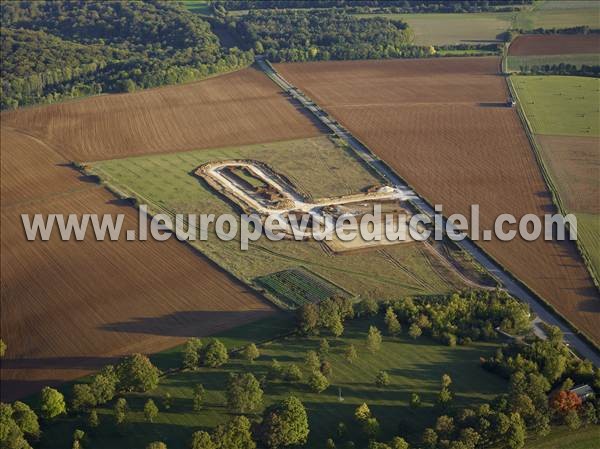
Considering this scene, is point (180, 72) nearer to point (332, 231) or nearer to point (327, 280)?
point (332, 231)

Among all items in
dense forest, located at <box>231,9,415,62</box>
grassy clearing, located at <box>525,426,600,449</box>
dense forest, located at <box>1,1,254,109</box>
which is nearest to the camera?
grassy clearing, located at <box>525,426,600,449</box>

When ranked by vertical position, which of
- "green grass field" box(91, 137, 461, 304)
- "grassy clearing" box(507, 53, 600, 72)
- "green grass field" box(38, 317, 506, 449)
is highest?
"grassy clearing" box(507, 53, 600, 72)

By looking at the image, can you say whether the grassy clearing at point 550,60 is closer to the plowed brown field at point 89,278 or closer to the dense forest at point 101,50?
the dense forest at point 101,50

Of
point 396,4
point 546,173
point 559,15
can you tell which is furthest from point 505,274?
point 396,4

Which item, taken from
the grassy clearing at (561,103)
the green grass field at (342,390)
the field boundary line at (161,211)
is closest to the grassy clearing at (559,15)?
the grassy clearing at (561,103)

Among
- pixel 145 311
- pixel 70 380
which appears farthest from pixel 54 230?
pixel 70 380

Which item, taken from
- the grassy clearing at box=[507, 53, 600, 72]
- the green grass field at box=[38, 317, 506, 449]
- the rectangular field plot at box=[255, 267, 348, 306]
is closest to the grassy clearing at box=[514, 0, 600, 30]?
the grassy clearing at box=[507, 53, 600, 72]

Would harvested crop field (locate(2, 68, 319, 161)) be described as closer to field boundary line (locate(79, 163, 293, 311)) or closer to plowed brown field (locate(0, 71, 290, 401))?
plowed brown field (locate(0, 71, 290, 401))
